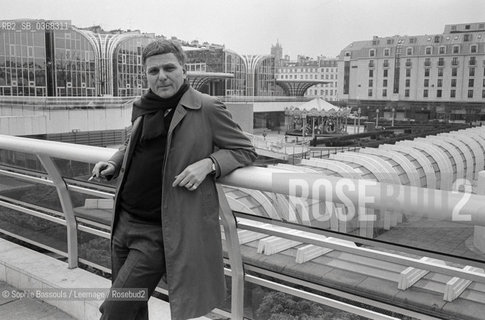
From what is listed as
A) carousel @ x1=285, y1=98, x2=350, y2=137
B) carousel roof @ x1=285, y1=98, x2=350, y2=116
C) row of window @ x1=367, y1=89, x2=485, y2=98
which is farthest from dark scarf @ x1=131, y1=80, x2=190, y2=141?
row of window @ x1=367, y1=89, x2=485, y2=98

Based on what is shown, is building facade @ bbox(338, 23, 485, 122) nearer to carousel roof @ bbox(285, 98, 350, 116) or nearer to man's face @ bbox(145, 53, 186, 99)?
carousel roof @ bbox(285, 98, 350, 116)

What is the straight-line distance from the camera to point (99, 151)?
219 cm

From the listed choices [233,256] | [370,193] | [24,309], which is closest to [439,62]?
[24,309]

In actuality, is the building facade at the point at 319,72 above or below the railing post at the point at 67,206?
above

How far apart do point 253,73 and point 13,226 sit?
5818 cm

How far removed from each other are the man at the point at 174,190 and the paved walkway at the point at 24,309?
3.40ft

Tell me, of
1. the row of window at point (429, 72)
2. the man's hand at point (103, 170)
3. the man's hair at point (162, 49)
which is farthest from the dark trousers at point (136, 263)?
the row of window at point (429, 72)

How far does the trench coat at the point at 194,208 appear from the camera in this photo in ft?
5.39

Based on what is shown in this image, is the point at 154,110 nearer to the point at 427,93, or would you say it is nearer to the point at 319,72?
the point at 427,93

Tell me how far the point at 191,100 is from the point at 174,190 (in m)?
0.31

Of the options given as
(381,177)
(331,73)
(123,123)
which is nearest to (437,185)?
(381,177)

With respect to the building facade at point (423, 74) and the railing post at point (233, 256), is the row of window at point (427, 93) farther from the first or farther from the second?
the railing post at point (233, 256)

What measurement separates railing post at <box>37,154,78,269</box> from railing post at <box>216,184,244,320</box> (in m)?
1.14

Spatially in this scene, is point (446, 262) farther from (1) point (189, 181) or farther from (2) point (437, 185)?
(2) point (437, 185)
